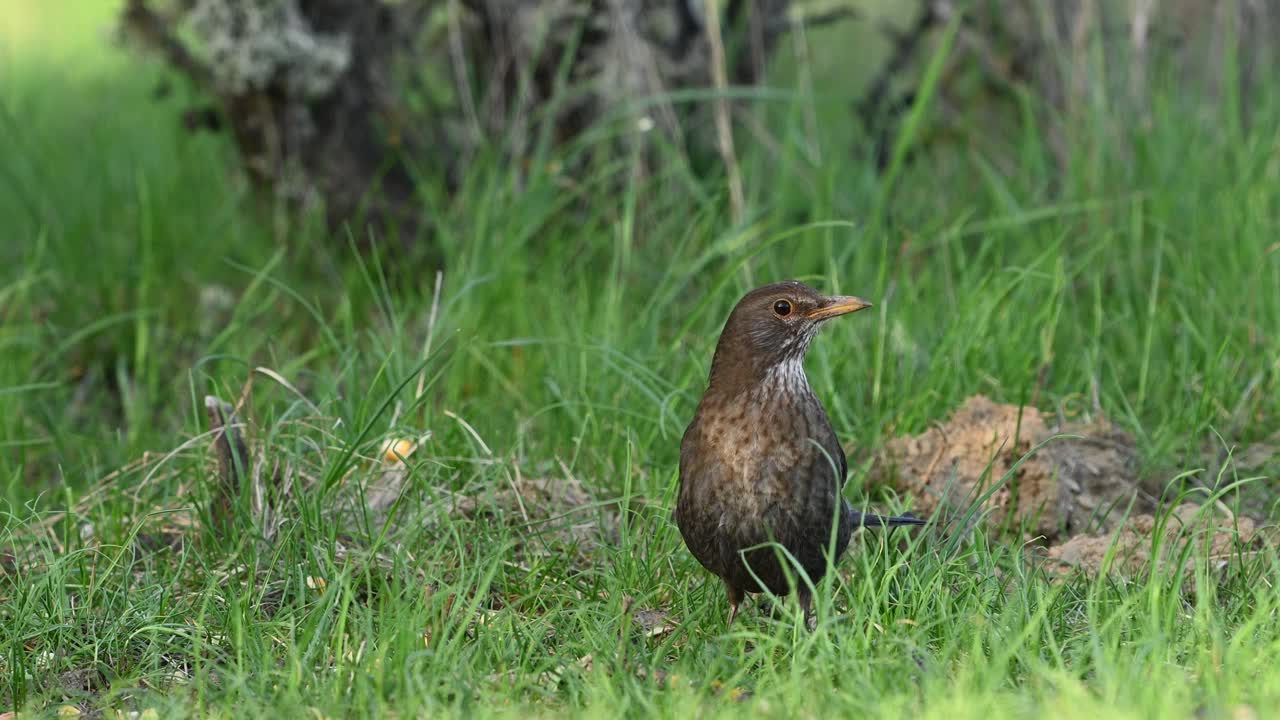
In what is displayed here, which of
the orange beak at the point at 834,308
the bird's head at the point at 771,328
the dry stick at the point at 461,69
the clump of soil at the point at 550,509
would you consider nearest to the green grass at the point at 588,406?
the clump of soil at the point at 550,509

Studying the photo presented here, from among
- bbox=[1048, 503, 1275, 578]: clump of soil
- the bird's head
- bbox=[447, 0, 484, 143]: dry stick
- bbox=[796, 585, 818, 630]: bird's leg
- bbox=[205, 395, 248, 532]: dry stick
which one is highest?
bbox=[447, 0, 484, 143]: dry stick

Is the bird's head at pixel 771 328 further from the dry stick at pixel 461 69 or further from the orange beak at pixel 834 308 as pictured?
the dry stick at pixel 461 69

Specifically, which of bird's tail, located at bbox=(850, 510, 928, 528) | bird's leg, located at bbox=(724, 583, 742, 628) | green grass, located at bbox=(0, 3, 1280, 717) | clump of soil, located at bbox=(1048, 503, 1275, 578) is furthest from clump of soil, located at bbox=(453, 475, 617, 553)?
clump of soil, located at bbox=(1048, 503, 1275, 578)

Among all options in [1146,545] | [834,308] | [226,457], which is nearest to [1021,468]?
[1146,545]

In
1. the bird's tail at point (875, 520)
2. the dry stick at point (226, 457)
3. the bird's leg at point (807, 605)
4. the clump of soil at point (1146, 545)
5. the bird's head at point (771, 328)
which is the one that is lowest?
the clump of soil at point (1146, 545)

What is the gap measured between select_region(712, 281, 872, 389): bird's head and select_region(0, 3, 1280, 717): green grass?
0.41 metres

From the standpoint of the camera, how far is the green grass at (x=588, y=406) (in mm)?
3197

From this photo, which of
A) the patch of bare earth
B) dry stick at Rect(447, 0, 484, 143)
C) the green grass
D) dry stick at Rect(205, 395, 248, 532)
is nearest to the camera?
the green grass

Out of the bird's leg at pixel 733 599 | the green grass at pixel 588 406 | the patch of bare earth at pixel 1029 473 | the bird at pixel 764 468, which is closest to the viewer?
the green grass at pixel 588 406

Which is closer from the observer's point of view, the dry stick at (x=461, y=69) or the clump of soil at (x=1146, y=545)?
the clump of soil at (x=1146, y=545)

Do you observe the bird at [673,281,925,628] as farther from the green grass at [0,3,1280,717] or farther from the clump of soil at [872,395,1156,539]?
the clump of soil at [872,395,1156,539]

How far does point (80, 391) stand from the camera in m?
5.71

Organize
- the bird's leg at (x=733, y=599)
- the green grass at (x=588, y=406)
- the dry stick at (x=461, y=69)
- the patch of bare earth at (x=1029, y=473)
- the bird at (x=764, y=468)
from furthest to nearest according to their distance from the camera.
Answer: the dry stick at (x=461, y=69) < the patch of bare earth at (x=1029, y=473) < the bird's leg at (x=733, y=599) < the bird at (x=764, y=468) < the green grass at (x=588, y=406)

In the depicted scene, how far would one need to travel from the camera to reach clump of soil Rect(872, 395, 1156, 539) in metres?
4.33
